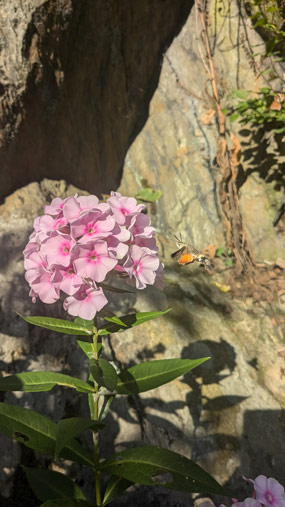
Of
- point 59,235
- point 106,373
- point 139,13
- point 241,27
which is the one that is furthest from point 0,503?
point 241,27

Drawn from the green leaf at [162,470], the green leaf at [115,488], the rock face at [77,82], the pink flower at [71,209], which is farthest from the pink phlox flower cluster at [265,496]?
the rock face at [77,82]

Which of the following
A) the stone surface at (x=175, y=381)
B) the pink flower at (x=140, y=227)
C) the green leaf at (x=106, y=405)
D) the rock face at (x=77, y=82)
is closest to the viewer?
the pink flower at (x=140, y=227)

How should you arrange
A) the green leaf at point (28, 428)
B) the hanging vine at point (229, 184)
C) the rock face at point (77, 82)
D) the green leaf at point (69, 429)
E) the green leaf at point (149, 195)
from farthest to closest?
the green leaf at point (149, 195), the hanging vine at point (229, 184), the rock face at point (77, 82), the green leaf at point (28, 428), the green leaf at point (69, 429)

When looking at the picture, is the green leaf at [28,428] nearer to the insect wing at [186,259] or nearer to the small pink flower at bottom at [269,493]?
the small pink flower at bottom at [269,493]

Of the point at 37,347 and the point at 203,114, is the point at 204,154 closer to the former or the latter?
the point at 203,114

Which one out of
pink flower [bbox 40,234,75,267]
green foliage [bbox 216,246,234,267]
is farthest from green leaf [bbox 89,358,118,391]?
green foliage [bbox 216,246,234,267]
